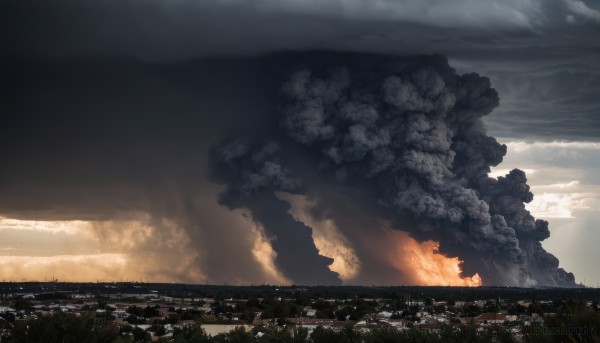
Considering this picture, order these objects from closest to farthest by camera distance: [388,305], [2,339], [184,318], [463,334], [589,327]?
1. [589,327]
2. [463,334]
3. [2,339]
4. [184,318]
5. [388,305]

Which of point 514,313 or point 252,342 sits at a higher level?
point 514,313

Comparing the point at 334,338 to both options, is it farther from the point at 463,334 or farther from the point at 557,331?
the point at 557,331

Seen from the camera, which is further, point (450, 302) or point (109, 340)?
point (450, 302)

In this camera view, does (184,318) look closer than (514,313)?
Yes

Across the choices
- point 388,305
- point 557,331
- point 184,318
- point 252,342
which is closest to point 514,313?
point 388,305

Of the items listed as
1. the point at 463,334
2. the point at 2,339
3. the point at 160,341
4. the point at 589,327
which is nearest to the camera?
the point at 589,327

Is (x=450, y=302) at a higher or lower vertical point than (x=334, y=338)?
higher

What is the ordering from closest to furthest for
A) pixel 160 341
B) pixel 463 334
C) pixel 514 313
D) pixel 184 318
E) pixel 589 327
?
pixel 589 327
pixel 463 334
pixel 160 341
pixel 184 318
pixel 514 313

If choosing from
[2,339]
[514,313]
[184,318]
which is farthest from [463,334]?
[514,313]

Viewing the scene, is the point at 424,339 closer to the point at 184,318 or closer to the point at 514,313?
the point at 184,318
